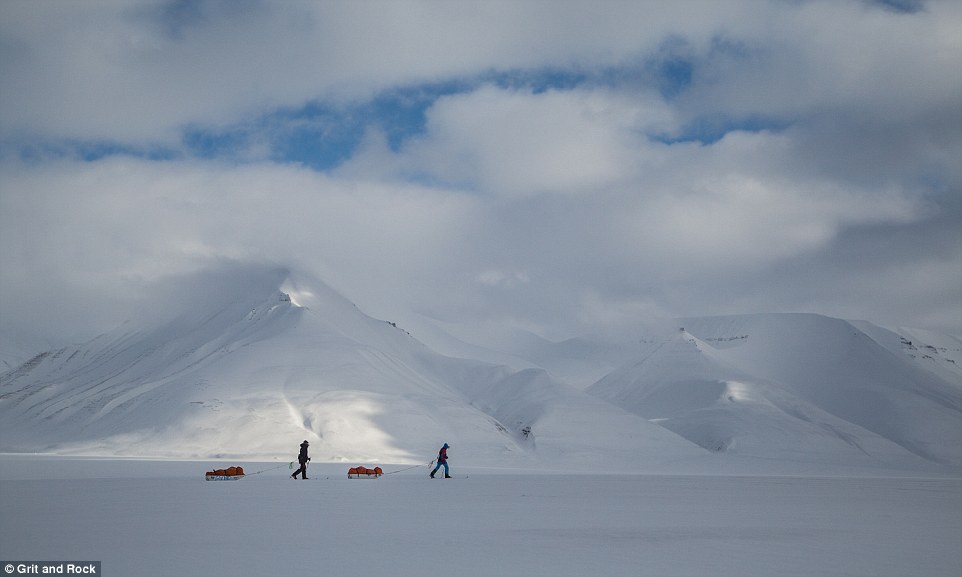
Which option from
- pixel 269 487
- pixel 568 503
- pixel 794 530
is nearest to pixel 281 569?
pixel 794 530

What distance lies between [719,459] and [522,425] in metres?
29.9

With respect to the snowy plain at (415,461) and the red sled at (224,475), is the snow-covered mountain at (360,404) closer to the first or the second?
the snowy plain at (415,461)

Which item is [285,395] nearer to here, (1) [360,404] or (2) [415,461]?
(1) [360,404]

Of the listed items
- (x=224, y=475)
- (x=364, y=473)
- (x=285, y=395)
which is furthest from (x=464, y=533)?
(x=285, y=395)

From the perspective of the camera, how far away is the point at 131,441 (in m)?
96.5

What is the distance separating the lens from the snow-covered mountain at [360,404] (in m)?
98.0

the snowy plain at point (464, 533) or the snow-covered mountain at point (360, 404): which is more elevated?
the snow-covered mountain at point (360, 404)

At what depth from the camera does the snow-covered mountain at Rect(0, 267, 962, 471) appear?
98.0 metres

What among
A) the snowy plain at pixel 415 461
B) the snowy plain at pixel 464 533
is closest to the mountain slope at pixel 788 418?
the snowy plain at pixel 415 461

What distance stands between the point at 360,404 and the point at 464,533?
284 feet

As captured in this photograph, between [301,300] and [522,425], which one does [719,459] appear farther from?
[301,300]

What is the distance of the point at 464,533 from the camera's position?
19672mm

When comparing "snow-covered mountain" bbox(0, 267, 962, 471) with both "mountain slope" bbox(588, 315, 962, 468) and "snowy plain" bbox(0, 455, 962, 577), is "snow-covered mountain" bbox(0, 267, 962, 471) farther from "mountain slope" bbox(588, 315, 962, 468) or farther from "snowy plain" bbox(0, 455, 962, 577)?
"snowy plain" bbox(0, 455, 962, 577)

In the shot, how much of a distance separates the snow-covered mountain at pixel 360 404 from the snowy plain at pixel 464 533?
195ft
